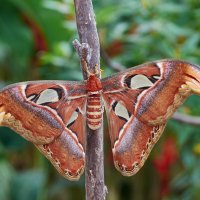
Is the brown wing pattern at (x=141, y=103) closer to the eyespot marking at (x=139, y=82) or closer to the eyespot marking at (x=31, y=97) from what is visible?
the eyespot marking at (x=139, y=82)

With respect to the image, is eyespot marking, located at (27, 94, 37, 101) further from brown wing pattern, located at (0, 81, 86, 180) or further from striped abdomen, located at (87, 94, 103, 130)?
striped abdomen, located at (87, 94, 103, 130)

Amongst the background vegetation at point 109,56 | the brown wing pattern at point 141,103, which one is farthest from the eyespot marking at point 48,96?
the background vegetation at point 109,56

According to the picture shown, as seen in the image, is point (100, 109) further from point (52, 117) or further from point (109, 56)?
point (109, 56)

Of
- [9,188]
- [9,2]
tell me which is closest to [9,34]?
[9,2]

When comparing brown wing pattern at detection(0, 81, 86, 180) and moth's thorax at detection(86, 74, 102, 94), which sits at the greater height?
moth's thorax at detection(86, 74, 102, 94)

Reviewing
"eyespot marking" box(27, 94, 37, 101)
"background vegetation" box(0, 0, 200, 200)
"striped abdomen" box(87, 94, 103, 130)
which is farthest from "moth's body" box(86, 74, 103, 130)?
"background vegetation" box(0, 0, 200, 200)

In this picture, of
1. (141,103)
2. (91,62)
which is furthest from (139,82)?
(91,62)

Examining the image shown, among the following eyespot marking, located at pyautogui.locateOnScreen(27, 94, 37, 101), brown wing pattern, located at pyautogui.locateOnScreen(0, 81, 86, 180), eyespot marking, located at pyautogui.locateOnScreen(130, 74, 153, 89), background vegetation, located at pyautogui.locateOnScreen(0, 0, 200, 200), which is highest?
eyespot marking, located at pyautogui.locateOnScreen(130, 74, 153, 89)
